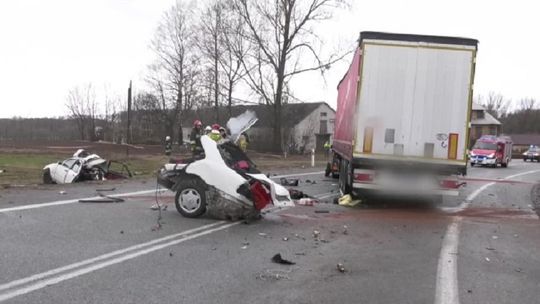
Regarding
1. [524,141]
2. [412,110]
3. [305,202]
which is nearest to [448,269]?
[412,110]

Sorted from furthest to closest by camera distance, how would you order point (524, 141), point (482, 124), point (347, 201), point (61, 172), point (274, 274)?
point (524, 141)
point (482, 124)
point (61, 172)
point (347, 201)
point (274, 274)

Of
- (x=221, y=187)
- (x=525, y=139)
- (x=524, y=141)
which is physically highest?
(x=525, y=139)

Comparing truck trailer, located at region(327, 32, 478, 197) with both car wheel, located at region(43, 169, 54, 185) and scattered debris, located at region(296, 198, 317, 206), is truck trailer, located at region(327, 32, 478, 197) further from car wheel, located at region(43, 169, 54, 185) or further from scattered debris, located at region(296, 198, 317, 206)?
car wheel, located at region(43, 169, 54, 185)

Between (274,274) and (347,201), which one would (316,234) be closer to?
(274,274)

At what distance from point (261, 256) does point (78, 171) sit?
432 inches

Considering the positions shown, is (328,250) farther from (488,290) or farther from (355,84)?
(355,84)

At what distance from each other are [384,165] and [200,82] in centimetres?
3785

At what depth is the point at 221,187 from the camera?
28.3 feet

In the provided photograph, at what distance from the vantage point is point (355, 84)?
37.2 ft

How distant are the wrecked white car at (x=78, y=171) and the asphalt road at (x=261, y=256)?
4.93 metres

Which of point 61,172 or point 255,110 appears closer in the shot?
point 61,172

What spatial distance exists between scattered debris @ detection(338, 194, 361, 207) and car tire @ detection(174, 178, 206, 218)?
13.3 feet

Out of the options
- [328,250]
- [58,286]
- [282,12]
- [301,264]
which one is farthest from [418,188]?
[282,12]

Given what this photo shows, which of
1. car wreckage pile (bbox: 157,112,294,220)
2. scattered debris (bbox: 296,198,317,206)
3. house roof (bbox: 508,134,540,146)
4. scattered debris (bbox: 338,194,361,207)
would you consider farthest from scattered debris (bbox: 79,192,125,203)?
house roof (bbox: 508,134,540,146)
